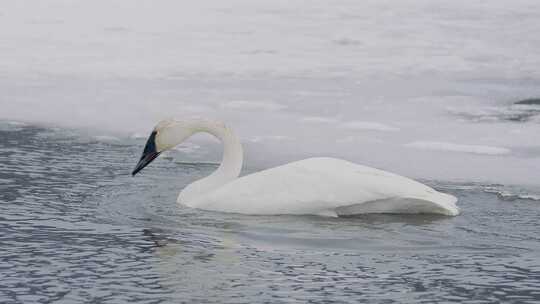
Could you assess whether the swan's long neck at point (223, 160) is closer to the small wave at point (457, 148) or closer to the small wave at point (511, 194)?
the small wave at point (511, 194)

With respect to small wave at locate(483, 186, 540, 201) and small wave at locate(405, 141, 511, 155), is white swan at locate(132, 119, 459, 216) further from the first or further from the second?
small wave at locate(405, 141, 511, 155)

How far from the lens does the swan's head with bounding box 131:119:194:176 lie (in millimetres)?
7887

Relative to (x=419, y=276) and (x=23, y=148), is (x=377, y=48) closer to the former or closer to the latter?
(x=23, y=148)

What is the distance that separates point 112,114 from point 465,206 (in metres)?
4.45

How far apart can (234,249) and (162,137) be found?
1574 mm

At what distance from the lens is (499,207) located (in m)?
7.55

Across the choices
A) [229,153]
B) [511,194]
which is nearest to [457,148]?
[511,194]

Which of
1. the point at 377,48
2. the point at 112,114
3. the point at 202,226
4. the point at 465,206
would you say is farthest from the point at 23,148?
the point at 377,48

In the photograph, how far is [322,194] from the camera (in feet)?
24.3

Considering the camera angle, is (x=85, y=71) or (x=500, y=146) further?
(x=85, y=71)

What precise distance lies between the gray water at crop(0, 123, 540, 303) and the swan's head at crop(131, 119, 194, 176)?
0.81 ft

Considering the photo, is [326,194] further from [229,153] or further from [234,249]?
[234,249]

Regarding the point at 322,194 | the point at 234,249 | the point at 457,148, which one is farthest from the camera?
the point at 457,148

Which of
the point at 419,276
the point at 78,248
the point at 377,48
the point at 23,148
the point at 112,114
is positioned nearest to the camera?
the point at 419,276
